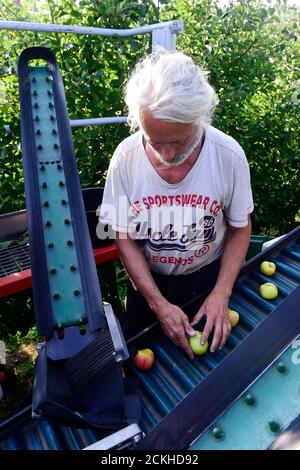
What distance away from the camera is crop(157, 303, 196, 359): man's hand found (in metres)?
1.83

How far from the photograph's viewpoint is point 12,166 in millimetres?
2883

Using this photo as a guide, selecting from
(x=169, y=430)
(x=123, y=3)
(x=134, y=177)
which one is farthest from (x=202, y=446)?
(x=123, y=3)

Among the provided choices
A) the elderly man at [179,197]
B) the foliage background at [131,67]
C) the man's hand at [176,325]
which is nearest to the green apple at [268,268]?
the elderly man at [179,197]

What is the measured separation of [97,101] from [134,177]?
1.32m

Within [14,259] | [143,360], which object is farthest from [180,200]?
[14,259]

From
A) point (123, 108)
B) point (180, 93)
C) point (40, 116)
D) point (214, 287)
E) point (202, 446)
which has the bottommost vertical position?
point (214, 287)

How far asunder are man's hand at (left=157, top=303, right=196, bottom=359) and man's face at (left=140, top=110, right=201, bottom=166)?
0.70m

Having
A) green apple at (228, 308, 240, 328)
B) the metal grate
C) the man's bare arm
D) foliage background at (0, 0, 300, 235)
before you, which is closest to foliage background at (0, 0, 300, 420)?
foliage background at (0, 0, 300, 235)

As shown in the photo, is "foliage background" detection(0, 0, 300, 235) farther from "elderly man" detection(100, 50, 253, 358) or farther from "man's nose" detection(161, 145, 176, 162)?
"man's nose" detection(161, 145, 176, 162)

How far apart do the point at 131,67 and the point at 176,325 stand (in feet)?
6.73

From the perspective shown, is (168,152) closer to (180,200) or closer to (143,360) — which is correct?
(180,200)

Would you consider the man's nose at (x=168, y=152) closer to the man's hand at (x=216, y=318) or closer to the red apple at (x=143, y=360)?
the man's hand at (x=216, y=318)

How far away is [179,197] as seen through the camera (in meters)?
1.81

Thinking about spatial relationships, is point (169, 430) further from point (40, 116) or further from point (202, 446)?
point (40, 116)
